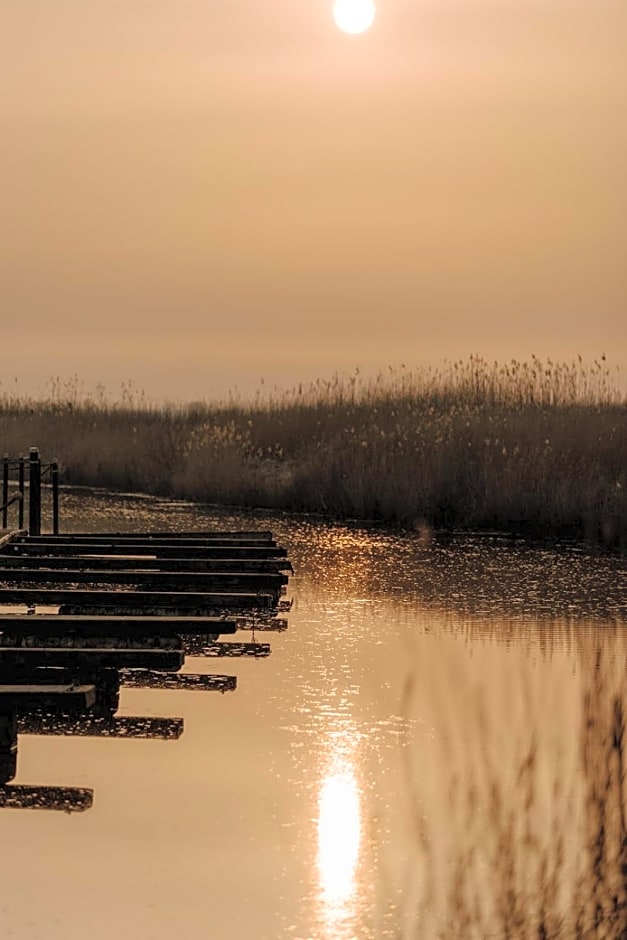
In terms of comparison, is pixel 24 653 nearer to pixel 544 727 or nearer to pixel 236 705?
pixel 236 705

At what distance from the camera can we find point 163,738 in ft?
20.9

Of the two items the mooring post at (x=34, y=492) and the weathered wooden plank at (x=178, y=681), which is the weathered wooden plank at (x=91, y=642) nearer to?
the weathered wooden plank at (x=178, y=681)

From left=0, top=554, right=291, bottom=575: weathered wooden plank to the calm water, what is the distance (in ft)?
1.46

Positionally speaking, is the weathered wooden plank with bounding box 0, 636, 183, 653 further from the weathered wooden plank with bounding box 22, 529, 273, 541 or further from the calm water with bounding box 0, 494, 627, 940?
the weathered wooden plank with bounding box 22, 529, 273, 541

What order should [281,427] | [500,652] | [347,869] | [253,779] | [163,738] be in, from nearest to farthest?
[347,869] → [253,779] → [163,738] → [500,652] → [281,427]

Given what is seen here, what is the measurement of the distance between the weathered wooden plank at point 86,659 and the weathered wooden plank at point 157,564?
130 inches

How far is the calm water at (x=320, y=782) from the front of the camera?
4.28 meters

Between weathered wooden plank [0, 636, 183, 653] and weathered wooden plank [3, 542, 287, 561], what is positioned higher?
weathered wooden plank [3, 542, 287, 561]

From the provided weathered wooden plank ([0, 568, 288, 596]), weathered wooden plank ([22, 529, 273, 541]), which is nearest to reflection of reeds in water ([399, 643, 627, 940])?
weathered wooden plank ([0, 568, 288, 596])

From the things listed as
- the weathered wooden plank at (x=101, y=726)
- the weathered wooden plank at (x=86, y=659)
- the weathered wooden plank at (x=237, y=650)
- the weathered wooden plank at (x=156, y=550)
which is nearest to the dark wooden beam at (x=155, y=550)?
the weathered wooden plank at (x=156, y=550)

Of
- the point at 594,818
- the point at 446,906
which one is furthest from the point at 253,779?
the point at 594,818

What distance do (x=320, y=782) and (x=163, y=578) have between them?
401 cm

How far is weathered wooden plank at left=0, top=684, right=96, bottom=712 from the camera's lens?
231 inches

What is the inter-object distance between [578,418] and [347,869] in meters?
13.7
